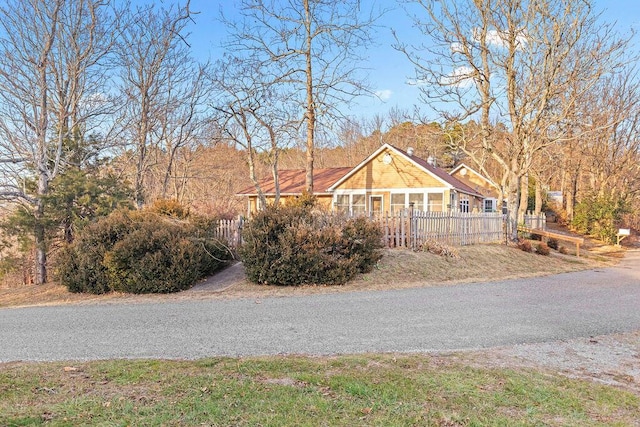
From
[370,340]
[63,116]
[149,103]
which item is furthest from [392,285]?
[149,103]

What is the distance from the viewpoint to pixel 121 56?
18984 millimetres

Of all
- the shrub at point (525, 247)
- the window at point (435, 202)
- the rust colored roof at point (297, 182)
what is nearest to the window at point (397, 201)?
the window at point (435, 202)

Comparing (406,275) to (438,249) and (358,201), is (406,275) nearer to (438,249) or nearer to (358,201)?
(438,249)

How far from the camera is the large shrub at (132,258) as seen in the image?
10289mm

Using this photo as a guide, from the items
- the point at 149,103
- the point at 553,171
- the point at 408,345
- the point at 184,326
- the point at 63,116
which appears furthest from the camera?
the point at 553,171

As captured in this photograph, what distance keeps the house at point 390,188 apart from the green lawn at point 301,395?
694 inches

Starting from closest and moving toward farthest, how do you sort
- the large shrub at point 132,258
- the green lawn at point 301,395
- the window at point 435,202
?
the green lawn at point 301,395, the large shrub at point 132,258, the window at point 435,202

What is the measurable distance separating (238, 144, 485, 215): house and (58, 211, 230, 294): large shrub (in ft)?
39.7

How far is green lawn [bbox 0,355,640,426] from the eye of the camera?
3.36 metres

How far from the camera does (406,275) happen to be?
11312 millimetres

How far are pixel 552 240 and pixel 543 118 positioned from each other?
633cm

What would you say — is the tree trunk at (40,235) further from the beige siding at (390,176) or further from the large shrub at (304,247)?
the beige siding at (390,176)

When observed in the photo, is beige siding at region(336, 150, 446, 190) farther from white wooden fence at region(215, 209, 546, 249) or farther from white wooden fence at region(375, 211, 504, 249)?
white wooden fence at region(215, 209, 546, 249)

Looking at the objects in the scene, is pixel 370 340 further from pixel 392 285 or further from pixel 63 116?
pixel 63 116
